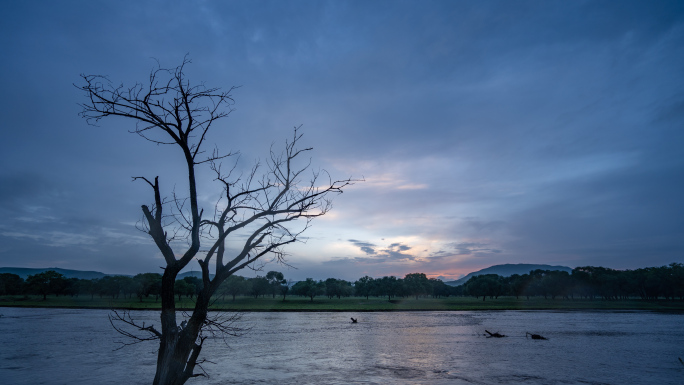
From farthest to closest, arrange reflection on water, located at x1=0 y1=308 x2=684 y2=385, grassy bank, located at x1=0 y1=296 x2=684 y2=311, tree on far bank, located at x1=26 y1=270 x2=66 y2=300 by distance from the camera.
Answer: tree on far bank, located at x1=26 y1=270 x2=66 y2=300 < grassy bank, located at x1=0 y1=296 x2=684 y2=311 < reflection on water, located at x1=0 y1=308 x2=684 y2=385

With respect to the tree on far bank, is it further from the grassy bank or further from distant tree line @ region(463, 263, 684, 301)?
distant tree line @ region(463, 263, 684, 301)

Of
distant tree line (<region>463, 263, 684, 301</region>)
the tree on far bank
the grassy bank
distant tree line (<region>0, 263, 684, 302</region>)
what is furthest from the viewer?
the tree on far bank

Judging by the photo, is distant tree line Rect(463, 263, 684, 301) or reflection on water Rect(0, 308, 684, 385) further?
distant tree line Rect(463, 263, 684, 301)

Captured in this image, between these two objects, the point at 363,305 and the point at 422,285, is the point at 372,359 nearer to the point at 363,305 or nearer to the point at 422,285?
the point at 363,305

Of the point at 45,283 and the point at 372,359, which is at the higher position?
the point at 45,283

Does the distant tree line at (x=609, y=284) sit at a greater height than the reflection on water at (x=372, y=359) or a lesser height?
greater


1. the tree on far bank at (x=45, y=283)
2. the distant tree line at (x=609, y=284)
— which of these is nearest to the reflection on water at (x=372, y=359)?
the distant tree line at (x=609, y=284)

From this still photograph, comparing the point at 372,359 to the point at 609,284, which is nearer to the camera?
the point at 372,359

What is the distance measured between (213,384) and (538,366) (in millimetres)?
18373

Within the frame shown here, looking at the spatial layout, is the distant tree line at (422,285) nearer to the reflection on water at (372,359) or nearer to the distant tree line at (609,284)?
the distant tree line at (609,284)

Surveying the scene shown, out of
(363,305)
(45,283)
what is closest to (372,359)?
(363,305)

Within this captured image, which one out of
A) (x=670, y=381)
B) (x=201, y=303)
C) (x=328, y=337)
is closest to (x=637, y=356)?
(x=670, y=381)

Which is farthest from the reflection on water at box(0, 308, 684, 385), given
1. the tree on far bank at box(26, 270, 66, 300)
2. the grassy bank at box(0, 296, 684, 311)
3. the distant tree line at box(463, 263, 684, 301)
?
the tree on far bank at box(26, 270, 66, 300)

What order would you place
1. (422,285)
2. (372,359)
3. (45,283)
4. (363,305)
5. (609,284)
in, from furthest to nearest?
(422,285) < (45,283) < (609,284) < (363,305) < (372,359)
